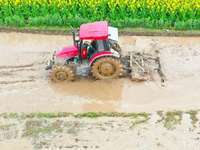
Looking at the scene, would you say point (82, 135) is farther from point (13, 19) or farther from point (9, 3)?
point (9, 3)

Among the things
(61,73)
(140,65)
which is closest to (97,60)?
(61,73)

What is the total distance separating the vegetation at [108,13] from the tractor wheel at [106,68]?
10.6ft

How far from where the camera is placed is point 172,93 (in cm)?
736

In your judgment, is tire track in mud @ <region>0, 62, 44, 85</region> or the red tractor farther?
tire track in mud @ <region>0, 62, 44, 85</region>

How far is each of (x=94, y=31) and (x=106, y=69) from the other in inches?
47.3

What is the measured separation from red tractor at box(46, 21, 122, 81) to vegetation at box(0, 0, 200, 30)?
9.96ft

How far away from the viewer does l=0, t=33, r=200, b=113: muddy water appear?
23.2 feet

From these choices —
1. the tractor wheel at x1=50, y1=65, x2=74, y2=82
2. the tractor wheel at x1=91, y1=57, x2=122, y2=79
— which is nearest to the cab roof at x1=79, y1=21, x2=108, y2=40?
the tractor wheel at x1=91, y1=57, x2=122, y2=79

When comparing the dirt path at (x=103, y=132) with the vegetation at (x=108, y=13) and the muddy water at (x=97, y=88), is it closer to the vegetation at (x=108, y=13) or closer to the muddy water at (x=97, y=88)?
the muddy water at (x=97, y=88)

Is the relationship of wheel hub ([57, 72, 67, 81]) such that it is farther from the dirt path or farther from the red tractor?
the dirt path

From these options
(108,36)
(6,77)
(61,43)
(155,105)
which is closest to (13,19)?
(61,43)

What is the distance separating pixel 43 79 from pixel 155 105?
3.57 meters

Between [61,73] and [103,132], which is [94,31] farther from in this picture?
[103,132]

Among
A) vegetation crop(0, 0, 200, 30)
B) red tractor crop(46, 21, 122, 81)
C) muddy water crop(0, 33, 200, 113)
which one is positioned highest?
vegetation crop(0, 0, 200, 30)
